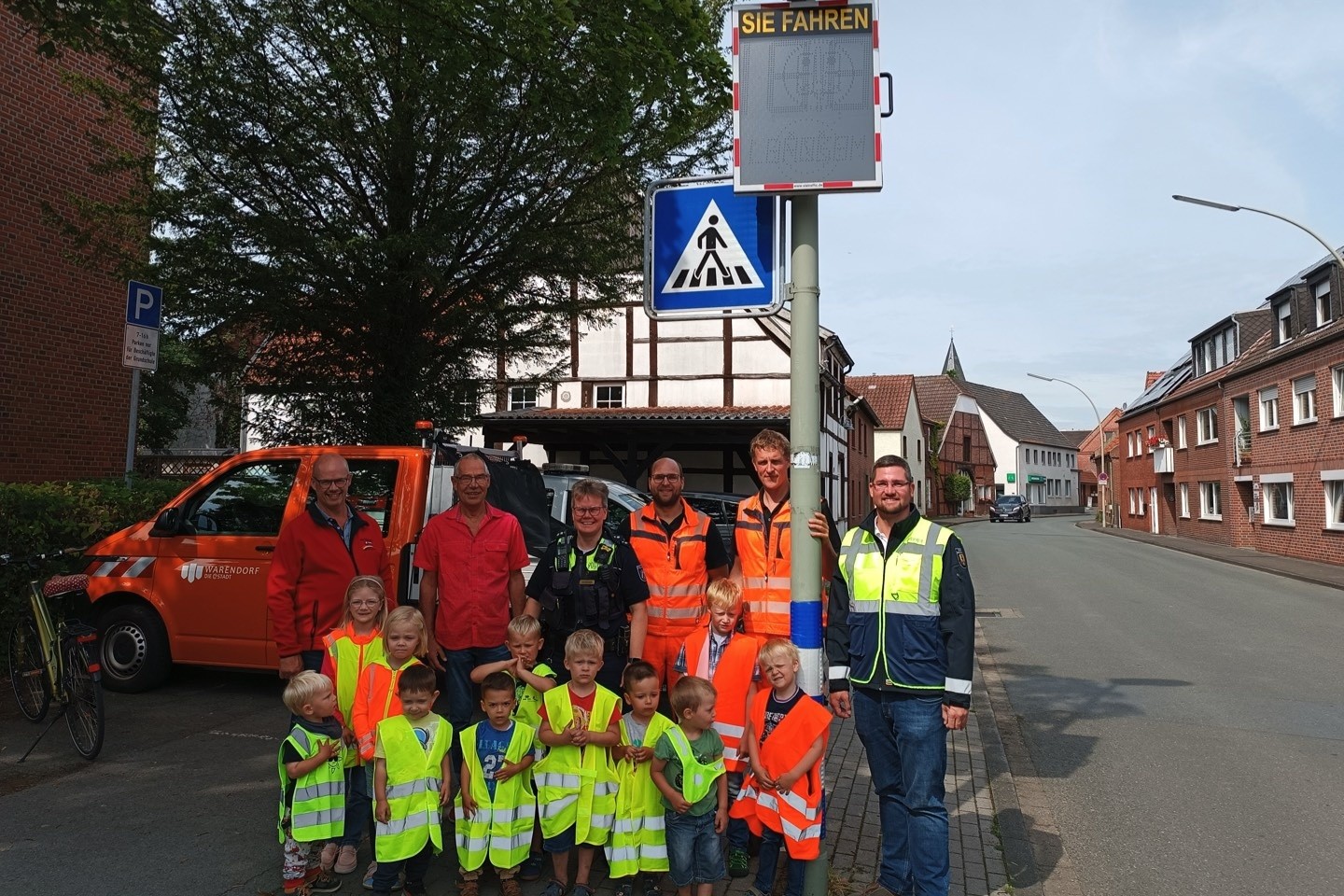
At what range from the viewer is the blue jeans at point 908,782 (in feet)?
11.3

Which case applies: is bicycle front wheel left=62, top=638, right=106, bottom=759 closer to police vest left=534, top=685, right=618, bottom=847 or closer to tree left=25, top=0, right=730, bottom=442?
police vest left=534, top=685, right=618, bottom=847

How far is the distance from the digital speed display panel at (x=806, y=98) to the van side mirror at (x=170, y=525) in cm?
513

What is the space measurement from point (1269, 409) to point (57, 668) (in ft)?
97.1

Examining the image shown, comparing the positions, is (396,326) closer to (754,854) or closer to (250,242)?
(250,242)

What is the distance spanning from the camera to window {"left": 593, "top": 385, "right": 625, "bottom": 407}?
2436 cm

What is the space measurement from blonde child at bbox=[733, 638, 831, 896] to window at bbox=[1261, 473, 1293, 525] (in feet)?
85.5

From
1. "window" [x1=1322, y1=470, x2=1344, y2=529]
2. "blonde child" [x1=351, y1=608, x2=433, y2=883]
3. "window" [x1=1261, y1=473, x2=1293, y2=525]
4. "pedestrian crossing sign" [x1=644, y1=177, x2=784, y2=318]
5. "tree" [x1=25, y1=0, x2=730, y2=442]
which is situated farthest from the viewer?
"window" [x1=1261, y1=473, x2=1293, y2=525]

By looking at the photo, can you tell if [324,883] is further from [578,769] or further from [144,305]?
[144,305]

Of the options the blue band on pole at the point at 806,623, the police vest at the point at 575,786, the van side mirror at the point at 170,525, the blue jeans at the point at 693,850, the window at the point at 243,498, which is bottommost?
the blue jeans at the point at 693,850

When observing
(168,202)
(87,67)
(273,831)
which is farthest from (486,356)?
(273,831)

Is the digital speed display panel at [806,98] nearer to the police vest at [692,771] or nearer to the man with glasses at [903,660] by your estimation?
the man with glasses at [903,660]

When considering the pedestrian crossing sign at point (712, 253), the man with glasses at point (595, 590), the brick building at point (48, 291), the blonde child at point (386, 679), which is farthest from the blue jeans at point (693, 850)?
the brick building at point (48, 291)

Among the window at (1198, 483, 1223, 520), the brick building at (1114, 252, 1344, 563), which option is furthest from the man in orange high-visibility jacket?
the window at (1198, 483, 1223, 520)

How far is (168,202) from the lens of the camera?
9164 mm
